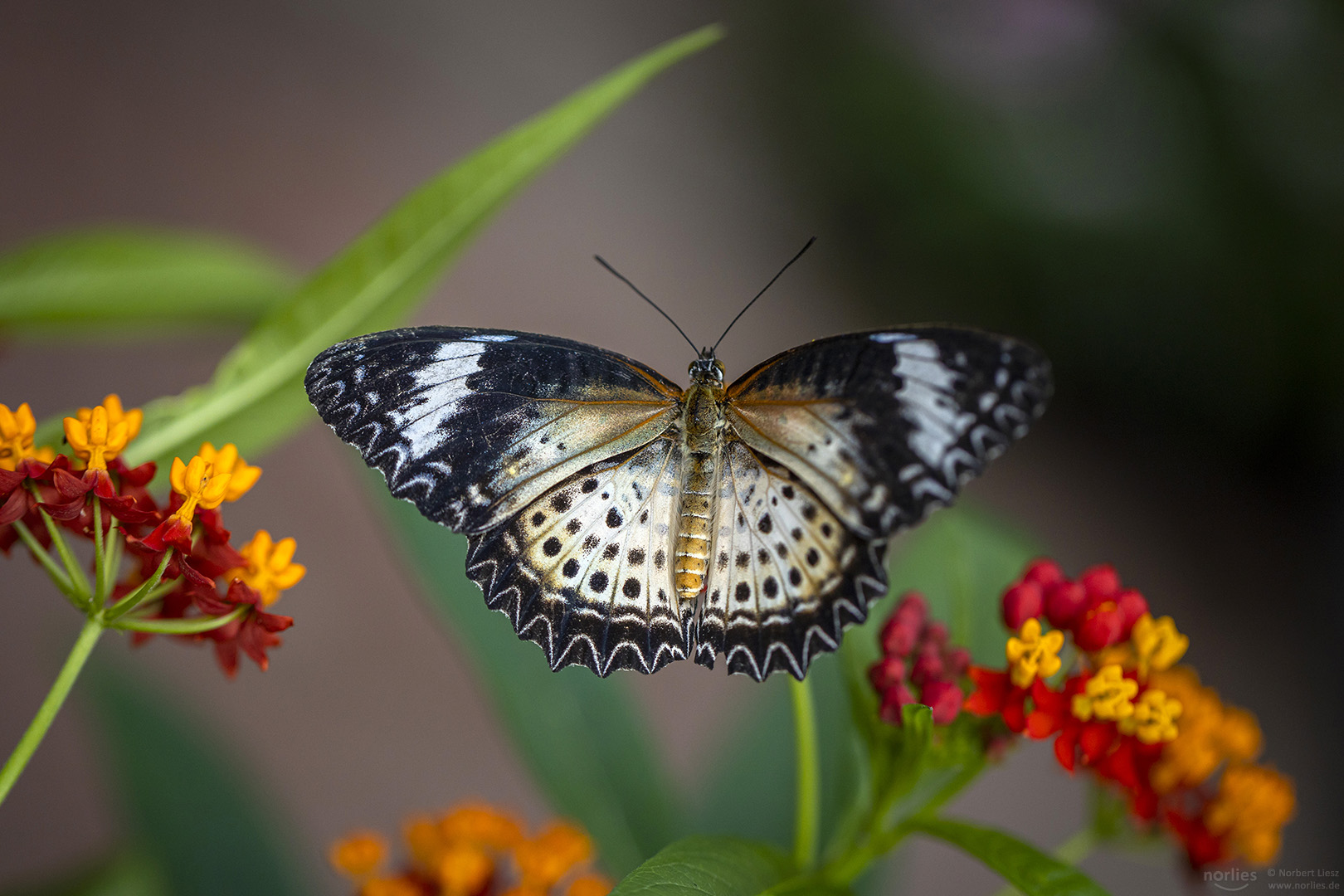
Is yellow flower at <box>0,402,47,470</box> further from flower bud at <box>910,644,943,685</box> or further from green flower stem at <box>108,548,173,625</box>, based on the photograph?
flower bud at <box>910,644,943,685</box>

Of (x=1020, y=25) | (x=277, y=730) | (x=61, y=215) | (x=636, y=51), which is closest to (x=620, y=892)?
(x=277, y=730)

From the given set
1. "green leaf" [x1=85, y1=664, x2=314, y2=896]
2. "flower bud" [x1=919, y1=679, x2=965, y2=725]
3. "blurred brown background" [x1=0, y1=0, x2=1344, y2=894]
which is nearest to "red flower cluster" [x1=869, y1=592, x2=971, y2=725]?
"flower bud" [x1=919, y1=679, x2=965, y2=725]

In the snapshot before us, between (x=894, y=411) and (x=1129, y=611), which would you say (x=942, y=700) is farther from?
(x=894, y=411)

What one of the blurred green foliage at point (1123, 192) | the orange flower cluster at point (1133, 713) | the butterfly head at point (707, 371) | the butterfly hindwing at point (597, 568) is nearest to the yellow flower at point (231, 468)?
the butterfly hindwing at point (597, 568)

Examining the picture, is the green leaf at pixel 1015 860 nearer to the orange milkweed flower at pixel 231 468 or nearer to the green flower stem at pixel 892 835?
the green flower stem at pixel 892 835

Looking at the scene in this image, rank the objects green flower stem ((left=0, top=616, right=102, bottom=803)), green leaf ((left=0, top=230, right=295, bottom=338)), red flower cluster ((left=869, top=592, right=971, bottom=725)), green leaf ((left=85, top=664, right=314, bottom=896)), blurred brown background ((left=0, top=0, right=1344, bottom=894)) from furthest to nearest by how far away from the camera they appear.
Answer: blurred brown background ((left=0, top=0, right=1344, bottom=894))
green leaf ((left=85, top=664, right=314, bottom=896))
green leaf ((left=0, top=230, right=295, bottom=338))
red flower cluster ((left=869, top=592, right=971, bottom=725))
green flower stem ((left=0, top=616, right=102, bottom=803))
